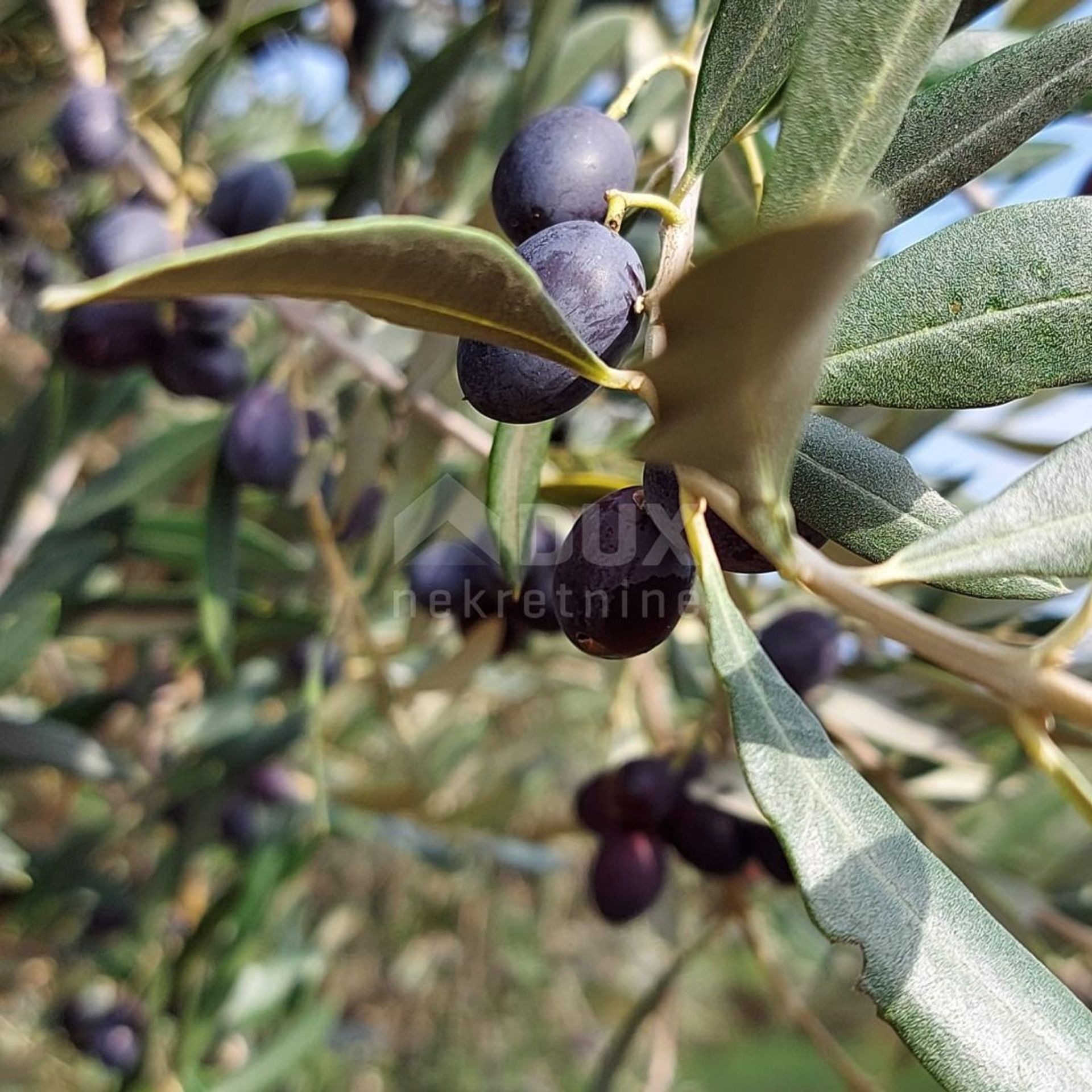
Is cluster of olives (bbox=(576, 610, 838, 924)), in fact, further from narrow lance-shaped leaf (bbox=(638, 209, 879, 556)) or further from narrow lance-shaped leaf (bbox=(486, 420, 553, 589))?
narrow lance-shaped leaf (bbox=(638, 209, 879, 556))

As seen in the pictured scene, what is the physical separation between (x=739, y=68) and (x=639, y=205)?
8cm

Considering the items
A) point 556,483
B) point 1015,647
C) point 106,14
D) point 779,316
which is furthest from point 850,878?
point 106,14

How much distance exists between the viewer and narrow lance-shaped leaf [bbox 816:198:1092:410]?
51 cm

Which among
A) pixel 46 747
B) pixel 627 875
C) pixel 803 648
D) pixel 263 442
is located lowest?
pixel 627 875

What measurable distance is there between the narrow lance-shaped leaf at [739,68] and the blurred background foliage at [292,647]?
9.1 inches

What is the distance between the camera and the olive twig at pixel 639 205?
0.53 metres

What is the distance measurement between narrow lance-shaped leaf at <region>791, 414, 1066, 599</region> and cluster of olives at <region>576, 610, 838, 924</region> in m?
0.42

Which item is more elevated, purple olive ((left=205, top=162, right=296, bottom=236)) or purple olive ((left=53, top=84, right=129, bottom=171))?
purple olive ((left=53, top=84, right=129, bottom=171))

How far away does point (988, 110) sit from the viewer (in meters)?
0.55

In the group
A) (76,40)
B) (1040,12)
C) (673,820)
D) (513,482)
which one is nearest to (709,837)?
(673,820)

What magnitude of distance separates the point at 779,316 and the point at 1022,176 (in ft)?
3.76

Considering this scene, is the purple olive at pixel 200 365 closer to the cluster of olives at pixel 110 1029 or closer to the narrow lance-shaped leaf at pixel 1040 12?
Result: the narrow lance-shaped leaf at pixel 1040 12

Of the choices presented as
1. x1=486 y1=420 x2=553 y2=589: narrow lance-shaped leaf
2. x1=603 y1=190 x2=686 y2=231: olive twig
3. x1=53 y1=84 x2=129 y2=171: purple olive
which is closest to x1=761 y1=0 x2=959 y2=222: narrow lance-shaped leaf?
x1=603 y1=190 x2=686 y2=231: olive twig

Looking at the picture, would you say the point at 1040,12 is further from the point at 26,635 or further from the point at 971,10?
the point at 26,635
